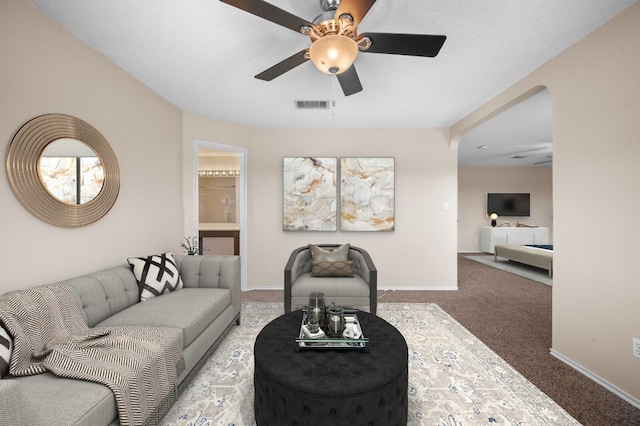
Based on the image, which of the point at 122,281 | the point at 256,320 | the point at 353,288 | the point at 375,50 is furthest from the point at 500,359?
the point at 122,281

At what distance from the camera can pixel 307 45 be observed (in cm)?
214

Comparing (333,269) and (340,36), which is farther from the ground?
(340,36)

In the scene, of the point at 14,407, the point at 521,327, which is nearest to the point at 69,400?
the point at 14,407

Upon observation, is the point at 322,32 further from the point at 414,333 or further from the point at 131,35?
the point at 414,333

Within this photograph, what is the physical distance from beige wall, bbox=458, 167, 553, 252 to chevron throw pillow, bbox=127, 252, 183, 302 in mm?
7644

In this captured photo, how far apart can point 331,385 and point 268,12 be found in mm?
1992

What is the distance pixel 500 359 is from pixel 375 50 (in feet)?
8.82

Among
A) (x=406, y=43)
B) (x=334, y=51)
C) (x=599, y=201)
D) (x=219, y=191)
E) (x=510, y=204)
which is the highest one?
(x=406, y=43)

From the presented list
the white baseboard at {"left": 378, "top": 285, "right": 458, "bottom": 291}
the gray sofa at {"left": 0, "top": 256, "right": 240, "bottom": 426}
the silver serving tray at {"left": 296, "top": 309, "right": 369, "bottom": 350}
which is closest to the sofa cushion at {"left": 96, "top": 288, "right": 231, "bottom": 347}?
the gray sofa at {"left": 0, "top": 256, "right": 240, "bottom": 426}

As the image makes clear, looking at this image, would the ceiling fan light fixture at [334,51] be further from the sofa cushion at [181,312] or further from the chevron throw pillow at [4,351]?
the chevron throw pillow at [4,351]

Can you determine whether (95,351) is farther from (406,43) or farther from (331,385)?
(406,43)

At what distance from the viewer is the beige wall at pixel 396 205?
4.08 m

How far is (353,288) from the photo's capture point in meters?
2.77

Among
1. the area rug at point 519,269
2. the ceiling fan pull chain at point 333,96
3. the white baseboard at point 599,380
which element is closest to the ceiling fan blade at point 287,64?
the ceiling fan pull chain at point 333,96
